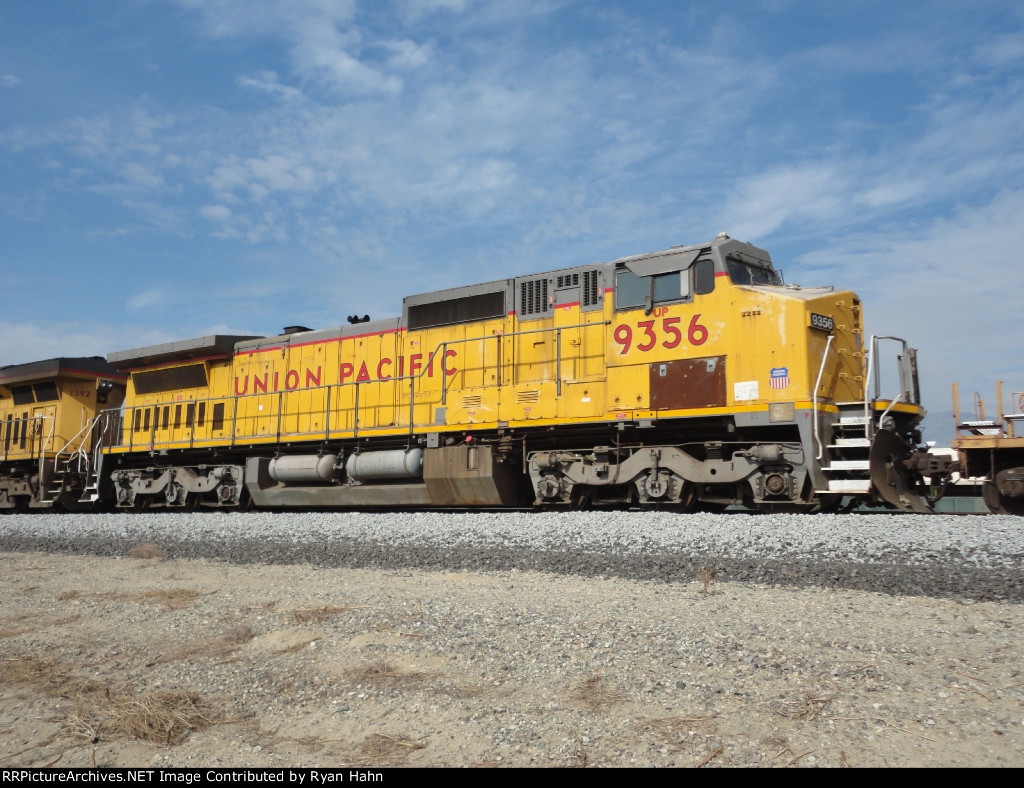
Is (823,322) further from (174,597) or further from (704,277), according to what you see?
(174,597)

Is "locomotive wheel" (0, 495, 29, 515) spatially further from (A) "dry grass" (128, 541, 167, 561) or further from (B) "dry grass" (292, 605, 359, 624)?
(B) "dry grass" (292, 605, 359, 624)

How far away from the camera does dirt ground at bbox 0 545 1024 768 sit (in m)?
2.44

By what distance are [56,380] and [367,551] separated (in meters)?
14.7

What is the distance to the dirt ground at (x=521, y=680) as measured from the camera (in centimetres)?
244

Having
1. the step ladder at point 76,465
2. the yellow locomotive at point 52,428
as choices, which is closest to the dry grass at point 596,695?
the step ladder at point 76,465

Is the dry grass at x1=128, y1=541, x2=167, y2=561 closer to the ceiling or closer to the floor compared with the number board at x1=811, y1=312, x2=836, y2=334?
closer to the floor

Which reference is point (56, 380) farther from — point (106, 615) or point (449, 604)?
point (449, 604)

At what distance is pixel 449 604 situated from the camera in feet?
14.9

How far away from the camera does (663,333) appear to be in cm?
950

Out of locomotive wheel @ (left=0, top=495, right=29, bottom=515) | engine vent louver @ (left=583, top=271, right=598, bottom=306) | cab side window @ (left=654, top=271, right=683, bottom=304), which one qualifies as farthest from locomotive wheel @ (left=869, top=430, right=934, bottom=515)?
locomotive wheel @ (left=0, top=495, right=29, bottom=515)

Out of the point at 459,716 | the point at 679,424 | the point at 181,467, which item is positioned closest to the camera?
the point at 459,716

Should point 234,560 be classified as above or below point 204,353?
below

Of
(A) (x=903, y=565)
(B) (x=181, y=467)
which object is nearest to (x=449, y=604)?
(A) (x=903, y=565)

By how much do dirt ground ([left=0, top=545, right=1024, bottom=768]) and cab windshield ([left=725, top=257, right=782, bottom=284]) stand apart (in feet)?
18.0
